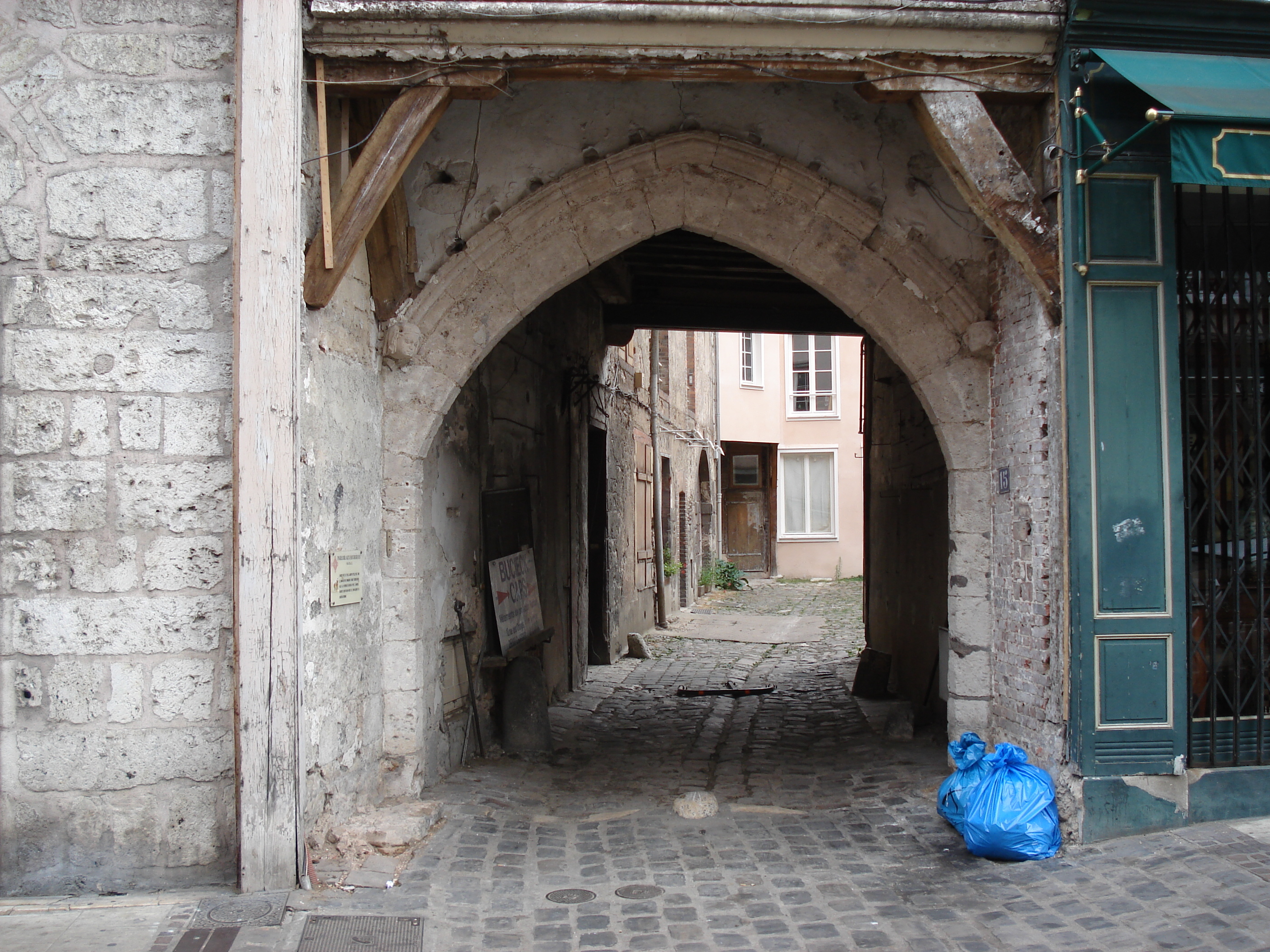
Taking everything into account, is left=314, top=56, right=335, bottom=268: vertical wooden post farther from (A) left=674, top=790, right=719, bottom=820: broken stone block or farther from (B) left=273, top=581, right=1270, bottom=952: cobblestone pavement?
(A) left=674, top=790, right=719, bottom=820: broken stone block

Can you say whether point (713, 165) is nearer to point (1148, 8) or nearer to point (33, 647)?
point (1148, 8)

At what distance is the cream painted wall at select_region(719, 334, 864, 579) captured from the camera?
21672 mm

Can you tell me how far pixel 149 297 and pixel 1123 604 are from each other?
392 centimetres

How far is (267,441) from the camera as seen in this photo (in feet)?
11.8

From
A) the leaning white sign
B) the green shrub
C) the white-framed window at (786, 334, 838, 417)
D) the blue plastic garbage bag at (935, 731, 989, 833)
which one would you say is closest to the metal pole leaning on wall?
the green shrub

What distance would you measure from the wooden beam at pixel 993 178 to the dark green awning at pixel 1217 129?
51 cm

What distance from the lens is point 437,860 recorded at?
4.02 metres

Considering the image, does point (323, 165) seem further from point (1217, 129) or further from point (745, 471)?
point (745, 471)

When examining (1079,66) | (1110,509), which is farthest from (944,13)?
(1110,509)

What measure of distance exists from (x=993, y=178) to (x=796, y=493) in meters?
18.5

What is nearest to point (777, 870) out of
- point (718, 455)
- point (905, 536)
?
point (905, 536)

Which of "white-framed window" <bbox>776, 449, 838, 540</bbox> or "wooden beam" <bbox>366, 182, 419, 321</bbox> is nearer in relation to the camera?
"wooden beam" <bbox>366, 182, 419, 321</bbox>

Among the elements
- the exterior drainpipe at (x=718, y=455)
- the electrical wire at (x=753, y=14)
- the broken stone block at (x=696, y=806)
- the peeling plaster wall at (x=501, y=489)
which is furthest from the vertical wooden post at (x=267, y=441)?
the exterior drainpipe at (x=718, y=455)

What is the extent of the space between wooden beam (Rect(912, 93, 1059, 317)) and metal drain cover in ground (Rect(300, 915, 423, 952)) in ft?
11.1
